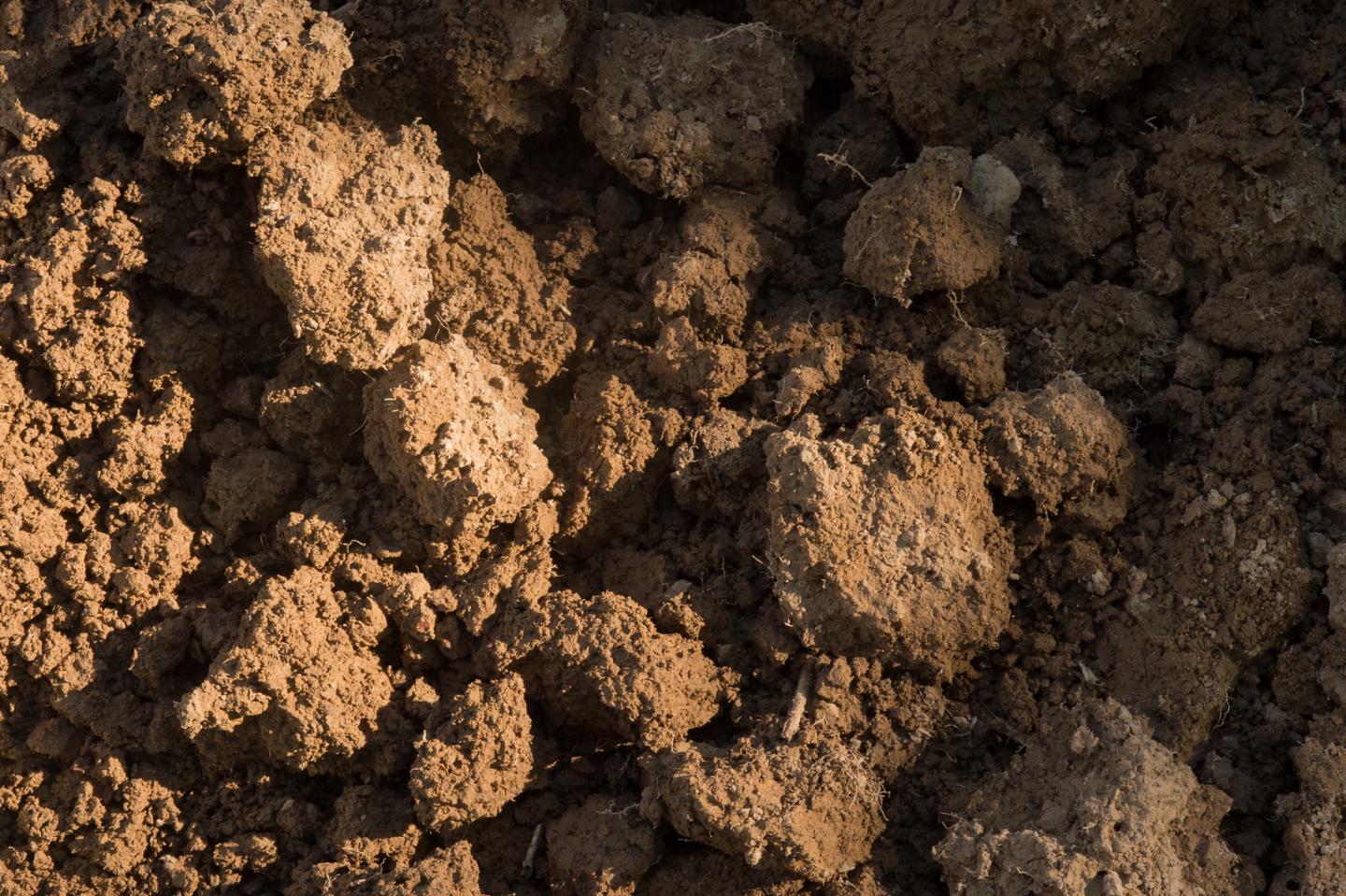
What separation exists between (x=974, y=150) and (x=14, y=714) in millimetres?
2518

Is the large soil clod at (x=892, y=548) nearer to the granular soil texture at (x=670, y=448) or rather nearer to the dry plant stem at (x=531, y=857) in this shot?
the granular soil texture at (x=670, y=448)

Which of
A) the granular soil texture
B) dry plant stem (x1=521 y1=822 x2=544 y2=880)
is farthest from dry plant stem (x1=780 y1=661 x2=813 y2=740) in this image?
dry plant stem (x1=521 y1=822 x2=544 y2=880)

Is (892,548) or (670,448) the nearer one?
(892,548)

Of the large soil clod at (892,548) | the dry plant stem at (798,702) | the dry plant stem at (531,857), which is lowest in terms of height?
the dry plant stem at (531,857)

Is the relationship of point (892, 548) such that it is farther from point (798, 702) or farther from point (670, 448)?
point (670, 448)

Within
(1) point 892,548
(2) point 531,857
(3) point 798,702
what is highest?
(1) point 892,548

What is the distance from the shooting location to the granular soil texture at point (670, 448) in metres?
2.45

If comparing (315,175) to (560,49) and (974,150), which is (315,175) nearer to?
(560,49)

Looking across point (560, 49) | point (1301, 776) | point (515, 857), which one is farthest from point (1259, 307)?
point (515, 857)

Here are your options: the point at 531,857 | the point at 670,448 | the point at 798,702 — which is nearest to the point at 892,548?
the point at 798,702

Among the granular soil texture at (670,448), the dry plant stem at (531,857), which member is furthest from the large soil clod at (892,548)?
the dry plant stem at (531,857)

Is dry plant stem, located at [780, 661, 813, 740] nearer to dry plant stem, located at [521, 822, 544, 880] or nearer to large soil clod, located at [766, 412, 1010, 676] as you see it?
large soil clod, located at [766, 412, 1010, 676]

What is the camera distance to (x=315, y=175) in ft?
8.90

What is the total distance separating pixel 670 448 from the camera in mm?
2729
